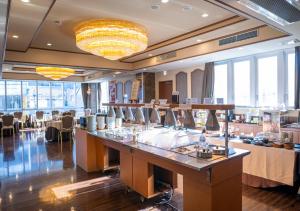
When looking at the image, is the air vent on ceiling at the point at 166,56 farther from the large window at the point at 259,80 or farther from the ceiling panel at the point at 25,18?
the ceiling panel at the point at 25,18

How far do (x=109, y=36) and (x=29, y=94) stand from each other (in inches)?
462

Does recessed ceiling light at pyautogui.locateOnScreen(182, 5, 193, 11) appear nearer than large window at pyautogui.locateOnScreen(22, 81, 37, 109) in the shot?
Yes

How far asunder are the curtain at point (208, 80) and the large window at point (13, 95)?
11.2m

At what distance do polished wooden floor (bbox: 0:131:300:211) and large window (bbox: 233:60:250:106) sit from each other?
137 inches

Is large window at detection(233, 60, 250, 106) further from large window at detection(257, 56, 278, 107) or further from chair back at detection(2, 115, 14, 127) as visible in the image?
chair back at detection(2, 115, 14, 127)

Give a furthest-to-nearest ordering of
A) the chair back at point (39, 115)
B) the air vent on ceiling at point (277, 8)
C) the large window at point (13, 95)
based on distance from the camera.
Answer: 1. the large window at point (13, 95)
2. the chair back at point (39, 115)
3. the air vent on ceiling at point (277, 8)

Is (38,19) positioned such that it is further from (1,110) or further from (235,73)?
(1,110)

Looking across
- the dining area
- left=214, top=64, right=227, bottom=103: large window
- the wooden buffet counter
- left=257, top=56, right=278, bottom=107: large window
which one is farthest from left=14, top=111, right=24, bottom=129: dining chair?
left=257, top=56, right=278, bottom=107: large window

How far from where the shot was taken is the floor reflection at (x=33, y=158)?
5.05 m

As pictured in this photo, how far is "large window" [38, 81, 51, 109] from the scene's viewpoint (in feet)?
45.0

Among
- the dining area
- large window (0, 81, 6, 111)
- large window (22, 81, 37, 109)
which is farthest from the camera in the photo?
large window (22, 81, 37, 109)

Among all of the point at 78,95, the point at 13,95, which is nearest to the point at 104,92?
the point at 78,95

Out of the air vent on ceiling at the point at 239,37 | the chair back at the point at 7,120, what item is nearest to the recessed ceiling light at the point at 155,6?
the air vent on ceiling at the point at 239,37

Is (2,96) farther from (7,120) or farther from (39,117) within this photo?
(7,120)
